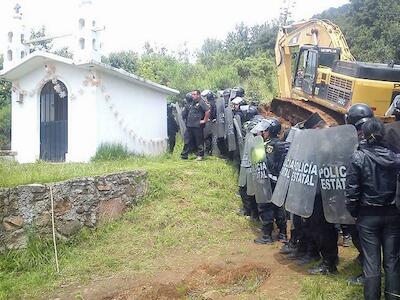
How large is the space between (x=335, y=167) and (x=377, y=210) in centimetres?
84

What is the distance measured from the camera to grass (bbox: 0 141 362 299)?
272 inches

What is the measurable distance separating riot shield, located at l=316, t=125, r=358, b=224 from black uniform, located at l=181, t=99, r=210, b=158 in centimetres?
562

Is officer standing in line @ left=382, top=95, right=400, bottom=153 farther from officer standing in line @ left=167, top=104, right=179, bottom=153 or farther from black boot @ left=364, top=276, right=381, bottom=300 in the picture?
officer standing in line @ left=167, top=104, right=179, bottom=153

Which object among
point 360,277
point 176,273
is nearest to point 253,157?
point 176,273

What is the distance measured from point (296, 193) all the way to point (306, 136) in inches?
27.1

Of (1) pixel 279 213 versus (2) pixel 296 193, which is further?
(1) pixel 279 213

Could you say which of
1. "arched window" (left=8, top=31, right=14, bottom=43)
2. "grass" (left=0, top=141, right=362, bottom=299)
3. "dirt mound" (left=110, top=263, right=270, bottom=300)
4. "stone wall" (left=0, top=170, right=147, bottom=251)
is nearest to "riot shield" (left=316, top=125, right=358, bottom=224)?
"grass" (left=0, top=141, right=362, bottom=299)

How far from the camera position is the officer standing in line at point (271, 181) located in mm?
7027

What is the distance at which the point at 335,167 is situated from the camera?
539 cm

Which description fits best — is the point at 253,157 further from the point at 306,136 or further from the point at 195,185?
the point at 195,185

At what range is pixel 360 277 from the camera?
535cm

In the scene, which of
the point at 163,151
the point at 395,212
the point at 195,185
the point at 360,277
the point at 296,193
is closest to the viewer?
the point at 395,212

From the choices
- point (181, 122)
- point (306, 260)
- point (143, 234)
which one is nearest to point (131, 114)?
point (181, 122)

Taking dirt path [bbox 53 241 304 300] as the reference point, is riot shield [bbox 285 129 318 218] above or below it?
above
